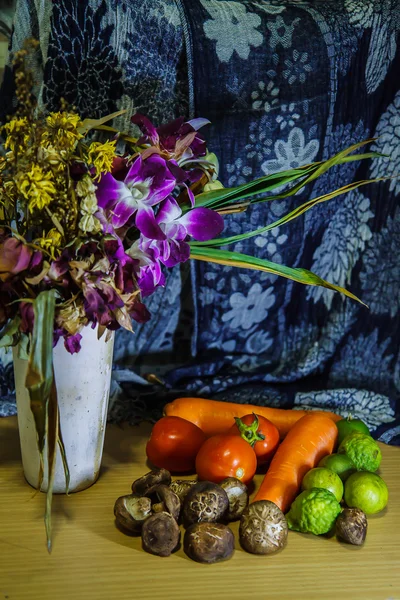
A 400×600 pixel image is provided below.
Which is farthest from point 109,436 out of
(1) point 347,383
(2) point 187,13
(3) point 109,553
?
(2) point 187,13

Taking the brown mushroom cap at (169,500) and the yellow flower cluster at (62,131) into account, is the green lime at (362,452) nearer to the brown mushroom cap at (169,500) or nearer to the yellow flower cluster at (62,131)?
the brown mushroom cap at (169,500)

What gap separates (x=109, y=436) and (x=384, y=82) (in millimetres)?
777

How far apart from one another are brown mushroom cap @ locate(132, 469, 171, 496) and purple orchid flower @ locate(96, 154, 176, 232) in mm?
340

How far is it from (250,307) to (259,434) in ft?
1.20

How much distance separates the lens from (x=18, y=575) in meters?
0.88

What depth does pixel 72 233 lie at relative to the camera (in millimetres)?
875

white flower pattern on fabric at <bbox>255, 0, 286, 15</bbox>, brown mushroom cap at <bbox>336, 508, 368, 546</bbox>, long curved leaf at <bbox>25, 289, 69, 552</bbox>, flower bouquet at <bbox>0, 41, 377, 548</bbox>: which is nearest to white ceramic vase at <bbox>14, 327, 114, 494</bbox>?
flower bouquet at <bbox>0, 41, 377, 548</bbox>

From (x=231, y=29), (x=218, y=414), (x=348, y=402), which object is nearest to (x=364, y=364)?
(x=348, y=402)

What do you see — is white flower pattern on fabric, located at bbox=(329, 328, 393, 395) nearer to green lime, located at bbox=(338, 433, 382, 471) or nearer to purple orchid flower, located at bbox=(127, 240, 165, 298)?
green lime, located at bbox=(338, 433, 382, 471)

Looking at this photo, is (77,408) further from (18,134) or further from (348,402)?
(348,402)

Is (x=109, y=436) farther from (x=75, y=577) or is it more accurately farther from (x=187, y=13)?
(x=187, y=13)

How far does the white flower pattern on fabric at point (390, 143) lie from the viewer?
52.2 inches

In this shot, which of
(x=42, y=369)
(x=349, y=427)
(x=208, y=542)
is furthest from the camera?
(x=349, y=427)

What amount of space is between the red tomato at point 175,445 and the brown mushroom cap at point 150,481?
8 centimetres
